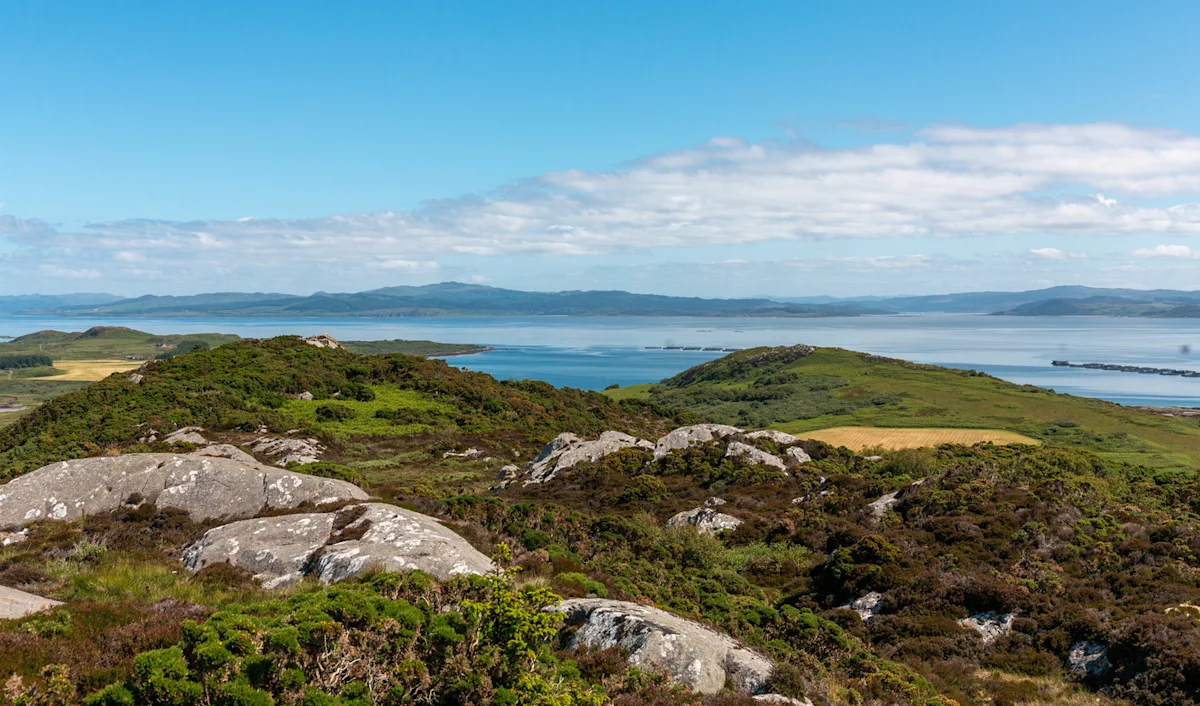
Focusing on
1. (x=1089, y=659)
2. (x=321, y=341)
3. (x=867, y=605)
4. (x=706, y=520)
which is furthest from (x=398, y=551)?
(x=321, y=341)

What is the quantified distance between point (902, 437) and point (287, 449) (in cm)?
7837

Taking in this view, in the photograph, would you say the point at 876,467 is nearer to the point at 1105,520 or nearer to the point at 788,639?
the point at 1105,520

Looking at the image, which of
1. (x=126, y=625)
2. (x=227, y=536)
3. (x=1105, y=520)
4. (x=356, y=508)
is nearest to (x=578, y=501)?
(x=356, y=508)

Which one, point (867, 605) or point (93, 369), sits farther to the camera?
point (93, 369)

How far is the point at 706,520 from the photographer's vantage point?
29.6m

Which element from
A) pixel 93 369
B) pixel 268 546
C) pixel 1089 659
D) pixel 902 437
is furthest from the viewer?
pixel 93 369

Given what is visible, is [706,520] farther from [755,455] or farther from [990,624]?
[990,624]

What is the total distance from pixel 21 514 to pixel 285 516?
829 cm

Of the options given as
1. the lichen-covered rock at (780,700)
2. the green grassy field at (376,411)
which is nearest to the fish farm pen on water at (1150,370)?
the green grassy field at (376,411)

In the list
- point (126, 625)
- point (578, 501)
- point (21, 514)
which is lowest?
point (578, 501)


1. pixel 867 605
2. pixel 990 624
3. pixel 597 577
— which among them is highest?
pixel 597 577

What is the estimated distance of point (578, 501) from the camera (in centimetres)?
3403

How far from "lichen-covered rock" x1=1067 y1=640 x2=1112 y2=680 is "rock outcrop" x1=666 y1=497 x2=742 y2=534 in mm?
13006

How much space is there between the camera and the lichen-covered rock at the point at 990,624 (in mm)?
19156
